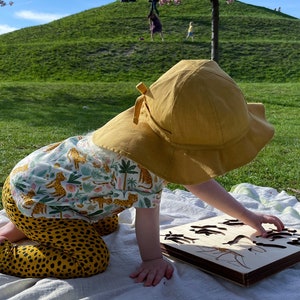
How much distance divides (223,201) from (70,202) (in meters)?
0.60

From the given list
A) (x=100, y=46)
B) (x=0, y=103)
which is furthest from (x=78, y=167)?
(x=100, y=46)

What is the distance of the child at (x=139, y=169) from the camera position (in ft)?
5.44

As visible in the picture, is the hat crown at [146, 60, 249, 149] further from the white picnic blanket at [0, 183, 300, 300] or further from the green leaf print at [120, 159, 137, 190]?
the white picnic blanket at [0, 183, 300, 300]

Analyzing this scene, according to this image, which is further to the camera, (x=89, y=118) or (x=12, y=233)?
(x=89, y=118)

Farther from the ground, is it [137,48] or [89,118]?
[137,48]

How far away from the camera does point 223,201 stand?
1.96 meters

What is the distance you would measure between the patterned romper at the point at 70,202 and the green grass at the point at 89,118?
1740 millimetres

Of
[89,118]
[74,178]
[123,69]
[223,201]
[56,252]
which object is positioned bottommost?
[89,118]

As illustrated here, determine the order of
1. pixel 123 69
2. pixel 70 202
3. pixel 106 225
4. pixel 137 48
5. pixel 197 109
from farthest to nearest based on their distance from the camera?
pixel 137 48
pixel 123 69
pixel 106 225
pixel 70 202
pixel 197 109

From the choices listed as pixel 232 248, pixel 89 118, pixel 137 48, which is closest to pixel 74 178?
pixel 232 248

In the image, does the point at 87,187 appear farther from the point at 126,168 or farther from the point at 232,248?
the point at 232,248

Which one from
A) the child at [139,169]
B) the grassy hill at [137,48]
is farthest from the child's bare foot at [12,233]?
the grassy hill at [137,48]

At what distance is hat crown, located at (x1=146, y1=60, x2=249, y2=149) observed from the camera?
165 centimetres

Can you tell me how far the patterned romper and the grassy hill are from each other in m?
12.7
